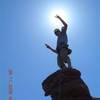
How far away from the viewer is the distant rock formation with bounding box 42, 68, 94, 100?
1644 mm

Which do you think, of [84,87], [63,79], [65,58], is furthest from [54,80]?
[65,58]

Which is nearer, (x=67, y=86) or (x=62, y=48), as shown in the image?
(x=67, y=86)

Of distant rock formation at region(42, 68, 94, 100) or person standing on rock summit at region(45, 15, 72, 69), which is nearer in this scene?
distant rock formation at region(42, 68, 94, 100)

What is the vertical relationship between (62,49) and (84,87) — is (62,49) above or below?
above

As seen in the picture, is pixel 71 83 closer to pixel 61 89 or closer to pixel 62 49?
pixel 61 89

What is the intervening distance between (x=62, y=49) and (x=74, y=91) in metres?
1.54

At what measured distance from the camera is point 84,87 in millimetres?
1663

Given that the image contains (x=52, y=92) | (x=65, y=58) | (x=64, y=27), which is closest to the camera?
(x=52, y=92)

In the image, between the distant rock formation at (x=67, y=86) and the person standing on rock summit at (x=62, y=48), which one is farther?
the person standing on rock summit at (x=62, y=48)

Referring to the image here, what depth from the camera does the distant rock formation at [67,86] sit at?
164 cm

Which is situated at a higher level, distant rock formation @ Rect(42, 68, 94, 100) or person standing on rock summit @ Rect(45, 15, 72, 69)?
person standing on rock summit @ Rect(45, 15, 72, 69)

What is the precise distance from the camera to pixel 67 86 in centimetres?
166

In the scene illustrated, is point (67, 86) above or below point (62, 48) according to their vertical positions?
below

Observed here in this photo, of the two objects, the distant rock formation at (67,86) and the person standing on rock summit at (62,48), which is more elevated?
the person standing on rock summit at (62,48)
